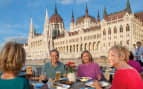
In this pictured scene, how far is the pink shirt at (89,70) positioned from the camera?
14.6 feet

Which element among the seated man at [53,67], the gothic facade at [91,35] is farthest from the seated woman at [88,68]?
the gothic facade at [91,35]

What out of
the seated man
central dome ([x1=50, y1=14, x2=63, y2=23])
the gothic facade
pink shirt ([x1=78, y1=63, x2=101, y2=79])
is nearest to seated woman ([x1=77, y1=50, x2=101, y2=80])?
pink shirt ([x1=78, y1=63, x2=101, y2=79])

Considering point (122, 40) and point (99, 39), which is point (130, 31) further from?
point (99, 39)

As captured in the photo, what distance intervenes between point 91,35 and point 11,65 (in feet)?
153

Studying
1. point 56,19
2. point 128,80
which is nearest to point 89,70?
point 128,80

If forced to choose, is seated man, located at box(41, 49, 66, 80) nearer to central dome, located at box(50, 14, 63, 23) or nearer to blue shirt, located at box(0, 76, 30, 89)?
blue shirt, located at box(0, 76, 30, 89)

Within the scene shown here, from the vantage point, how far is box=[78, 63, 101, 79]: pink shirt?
445cm

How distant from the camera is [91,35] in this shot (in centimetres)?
4791

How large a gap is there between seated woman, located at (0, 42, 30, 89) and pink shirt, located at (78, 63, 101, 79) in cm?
285

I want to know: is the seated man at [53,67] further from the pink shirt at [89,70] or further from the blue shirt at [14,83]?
the blue shirt at [14,83]

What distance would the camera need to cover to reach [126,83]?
1.96 m

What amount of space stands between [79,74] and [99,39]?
40644 millimetres

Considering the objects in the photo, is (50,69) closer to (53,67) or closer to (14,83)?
(53,67)

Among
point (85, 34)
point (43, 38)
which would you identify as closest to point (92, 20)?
point (85, 34)
